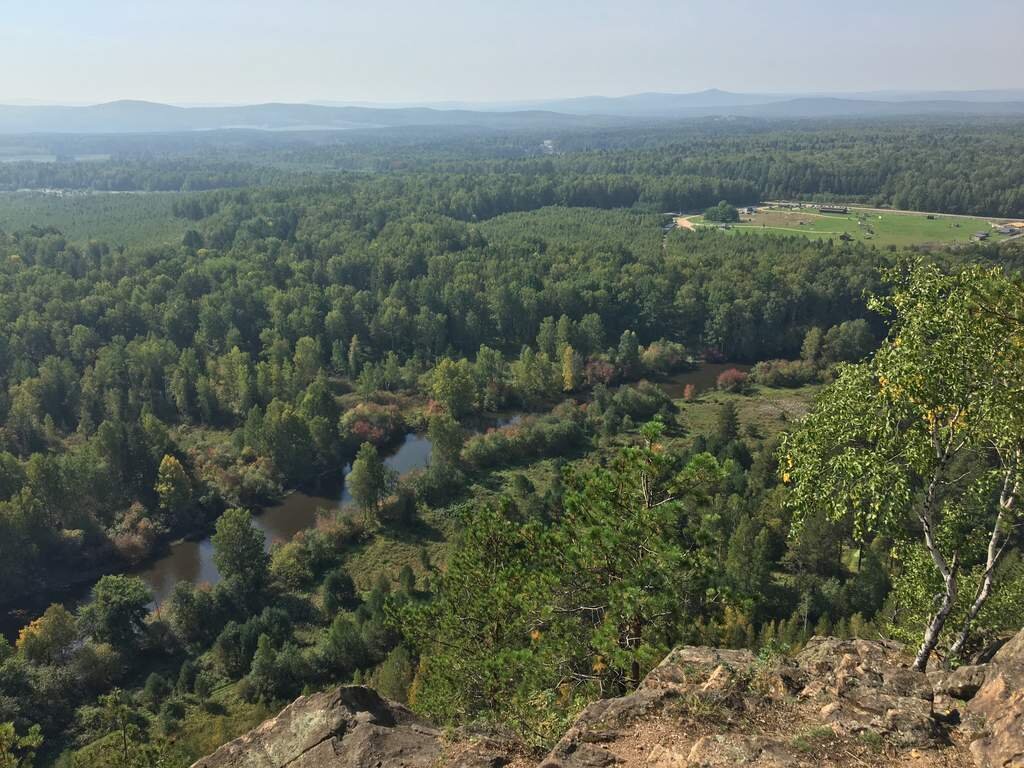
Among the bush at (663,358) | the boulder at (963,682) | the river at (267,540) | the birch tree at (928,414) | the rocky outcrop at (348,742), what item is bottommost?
the river at (267,540)

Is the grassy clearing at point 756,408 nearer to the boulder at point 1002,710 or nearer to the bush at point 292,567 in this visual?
the bush at point 292,567

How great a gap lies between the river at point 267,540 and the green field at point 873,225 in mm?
84209

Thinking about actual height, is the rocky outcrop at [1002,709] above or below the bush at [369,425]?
above

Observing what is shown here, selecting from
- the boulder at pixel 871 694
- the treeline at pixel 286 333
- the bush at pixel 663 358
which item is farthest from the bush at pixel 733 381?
the boulder at pixel 871 694

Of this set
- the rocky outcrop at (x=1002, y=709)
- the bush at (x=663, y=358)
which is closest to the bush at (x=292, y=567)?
the rocky outcrop at (x=1002, y=709)

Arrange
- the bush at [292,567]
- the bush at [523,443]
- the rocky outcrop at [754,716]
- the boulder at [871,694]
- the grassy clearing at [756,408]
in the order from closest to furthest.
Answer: the rocky outcrop at [754,716]
the boulder at [871,694]
the bush at [292,567]
the bush at [523,443]
the grassy clearing at [756,408]

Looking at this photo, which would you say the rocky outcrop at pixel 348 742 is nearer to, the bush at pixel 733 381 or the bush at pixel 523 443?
the bush at pixel 523 443

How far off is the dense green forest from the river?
3.60ft

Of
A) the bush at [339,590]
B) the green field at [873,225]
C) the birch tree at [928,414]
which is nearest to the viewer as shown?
the birch tree at [928,414]

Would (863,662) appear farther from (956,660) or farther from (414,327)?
(414,327)

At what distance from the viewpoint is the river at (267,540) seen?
131 ft

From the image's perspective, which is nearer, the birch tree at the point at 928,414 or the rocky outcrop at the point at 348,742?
the birch tree at the point at 928,414

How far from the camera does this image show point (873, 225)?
126 metres

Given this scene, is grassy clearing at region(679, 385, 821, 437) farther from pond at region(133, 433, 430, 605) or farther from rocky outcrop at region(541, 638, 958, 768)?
rocky outcrop at region(541, 638, 958, 768)
